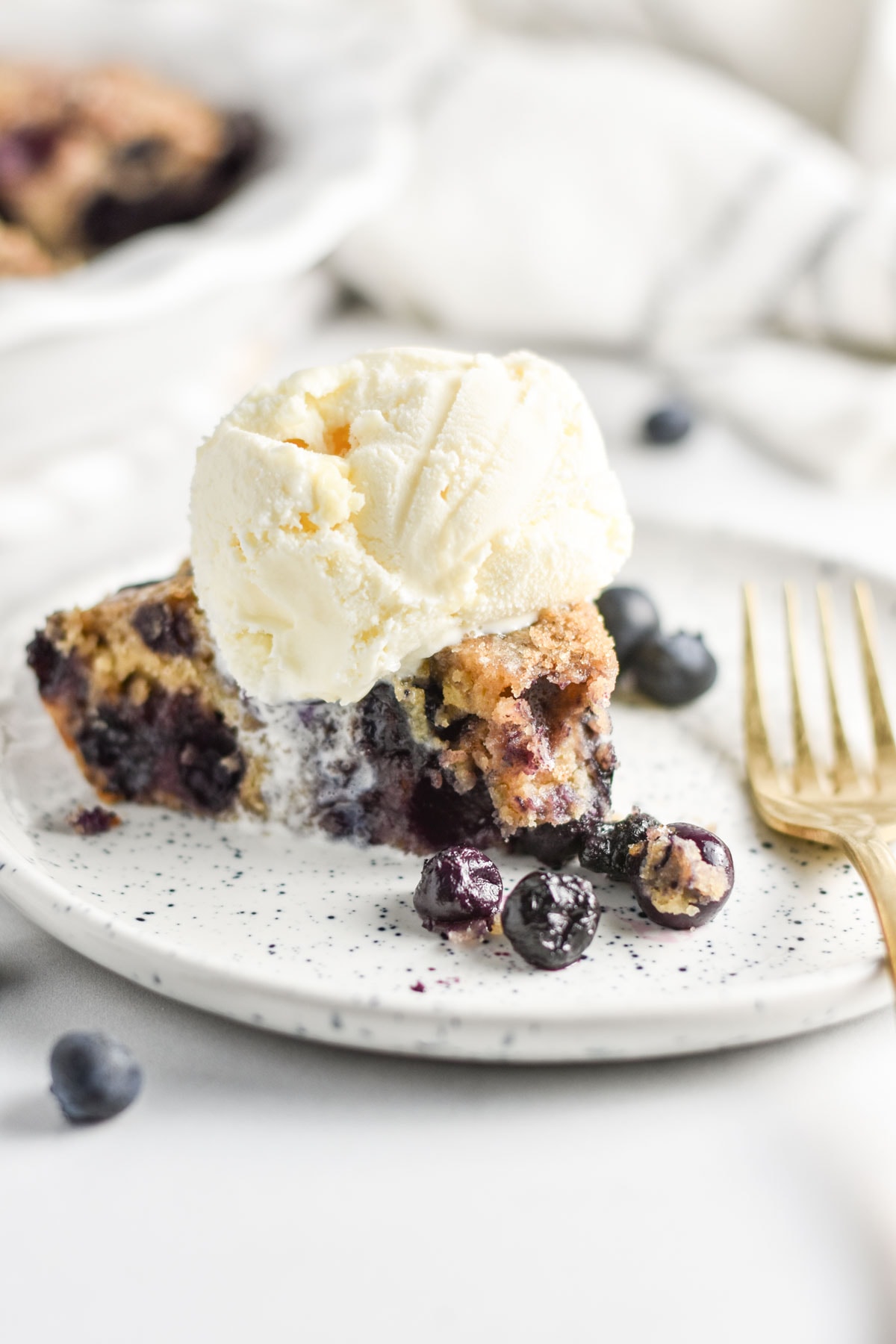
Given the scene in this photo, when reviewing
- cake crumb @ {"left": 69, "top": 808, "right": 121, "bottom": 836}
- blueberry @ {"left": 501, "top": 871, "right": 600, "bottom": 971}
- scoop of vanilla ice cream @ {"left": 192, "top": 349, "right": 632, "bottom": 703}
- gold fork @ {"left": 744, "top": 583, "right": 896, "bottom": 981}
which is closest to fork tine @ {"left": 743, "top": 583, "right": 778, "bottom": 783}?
gold fork @ {"left": 744, "top": 583, "right": 896, "bottom": 981}

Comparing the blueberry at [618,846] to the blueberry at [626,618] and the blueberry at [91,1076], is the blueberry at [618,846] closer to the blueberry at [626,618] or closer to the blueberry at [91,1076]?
the blueberry at [626,618]

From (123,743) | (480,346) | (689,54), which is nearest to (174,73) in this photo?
(480,346)

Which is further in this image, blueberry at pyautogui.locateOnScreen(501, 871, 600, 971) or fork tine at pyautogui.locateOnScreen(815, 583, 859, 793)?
fork tine at pyautogui.locateOnScreen(815, 583, 859, 793)

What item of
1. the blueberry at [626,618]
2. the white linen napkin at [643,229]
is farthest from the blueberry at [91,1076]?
the white linen napkin at [643,229]

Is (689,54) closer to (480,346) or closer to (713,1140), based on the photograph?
(480,346)

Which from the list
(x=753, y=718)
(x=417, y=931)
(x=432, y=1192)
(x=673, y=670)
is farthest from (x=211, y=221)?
(x=432, y=1192)

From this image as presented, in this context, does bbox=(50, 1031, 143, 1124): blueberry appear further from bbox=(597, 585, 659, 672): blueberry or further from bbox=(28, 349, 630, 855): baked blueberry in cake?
bbox=(597, 585, 659, 672): blueberry
